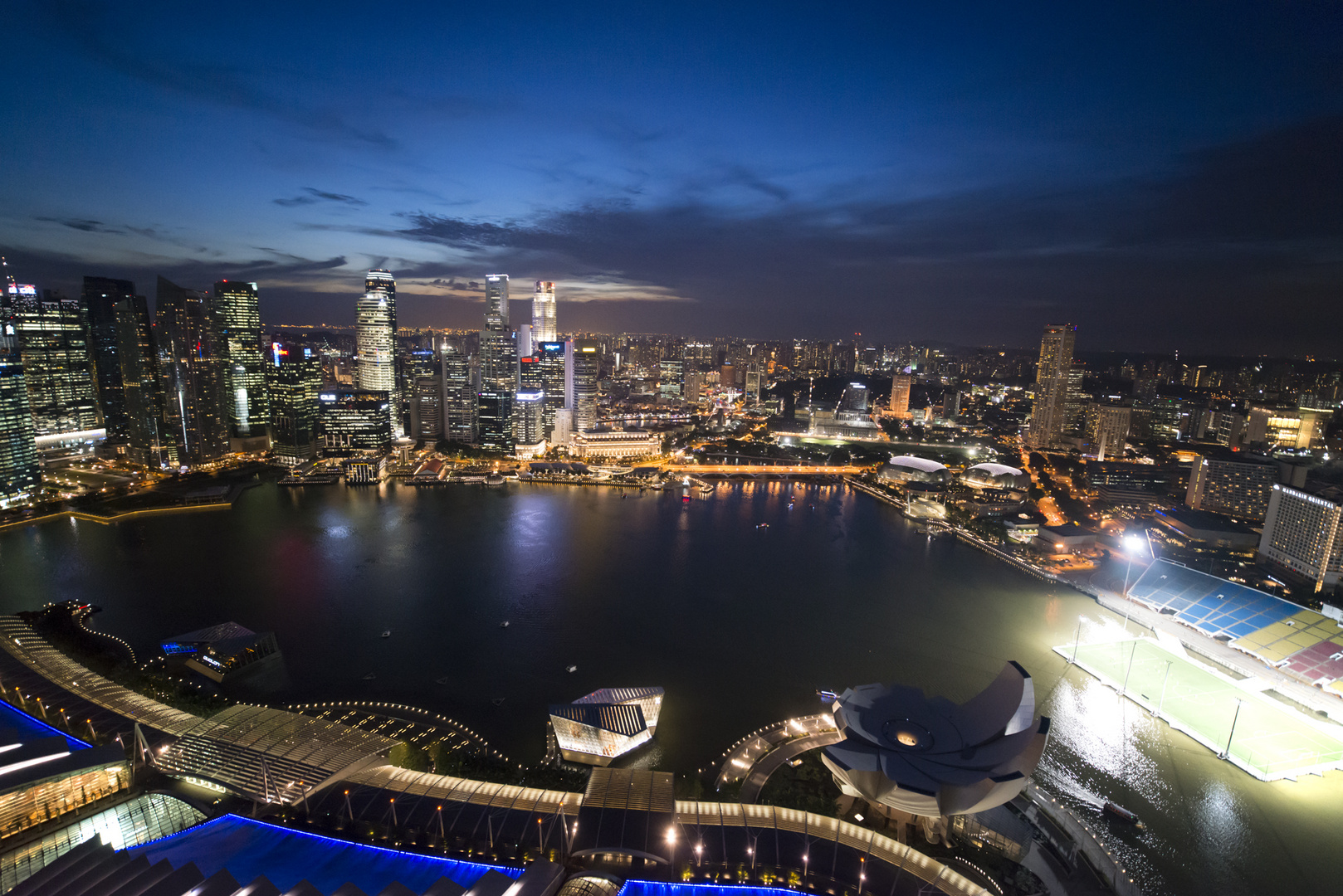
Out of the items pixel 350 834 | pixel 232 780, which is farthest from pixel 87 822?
pixel 350 834

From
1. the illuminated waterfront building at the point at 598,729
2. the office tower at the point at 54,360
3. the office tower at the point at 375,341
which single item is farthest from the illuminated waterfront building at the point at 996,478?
the office tower at the point at 54,360

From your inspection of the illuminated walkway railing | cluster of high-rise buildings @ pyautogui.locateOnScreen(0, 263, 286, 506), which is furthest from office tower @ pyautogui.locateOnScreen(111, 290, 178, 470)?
the illuminated walkway railing

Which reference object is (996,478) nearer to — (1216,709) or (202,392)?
(1216,709)

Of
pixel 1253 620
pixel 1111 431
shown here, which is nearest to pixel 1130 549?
pixel 1253 620

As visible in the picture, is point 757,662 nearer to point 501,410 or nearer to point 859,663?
point 859,663

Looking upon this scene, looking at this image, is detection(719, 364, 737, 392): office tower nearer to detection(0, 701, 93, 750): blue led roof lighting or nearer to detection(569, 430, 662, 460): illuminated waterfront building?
detection(569, 430, 662, 460): illuminated waterfront building

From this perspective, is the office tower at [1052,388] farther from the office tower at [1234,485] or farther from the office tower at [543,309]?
the office tower at [543,309]
